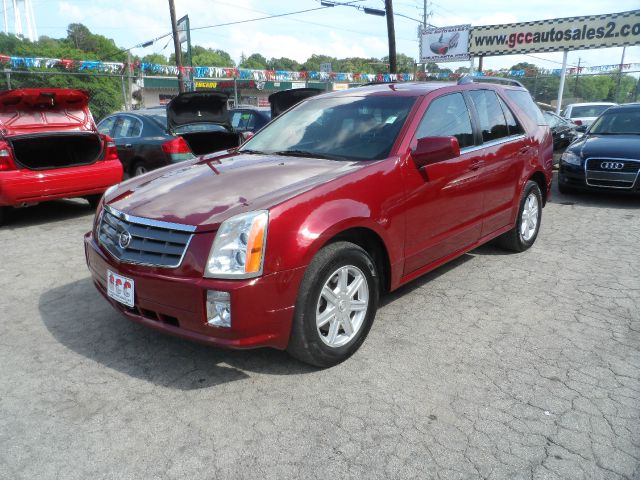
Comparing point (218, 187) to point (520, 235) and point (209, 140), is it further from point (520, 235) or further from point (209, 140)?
point (209, 140)

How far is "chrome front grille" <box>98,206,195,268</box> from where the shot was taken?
273cm

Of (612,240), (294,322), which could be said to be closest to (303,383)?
(294,322)

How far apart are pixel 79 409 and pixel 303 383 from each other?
1206 mm

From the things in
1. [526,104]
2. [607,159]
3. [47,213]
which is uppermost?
[526,104]

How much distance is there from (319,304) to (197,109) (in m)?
Result: 5.58

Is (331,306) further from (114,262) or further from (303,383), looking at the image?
(114,262)

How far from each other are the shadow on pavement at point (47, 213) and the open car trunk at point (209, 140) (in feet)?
5.91

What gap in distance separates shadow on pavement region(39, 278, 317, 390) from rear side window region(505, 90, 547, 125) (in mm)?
3612

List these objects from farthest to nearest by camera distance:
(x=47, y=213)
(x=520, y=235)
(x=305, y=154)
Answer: (x=47, y=213) → (x=520, y=235) → (x=305, y=154)

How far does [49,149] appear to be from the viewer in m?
7.44

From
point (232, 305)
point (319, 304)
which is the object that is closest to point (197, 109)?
point (319, 304)

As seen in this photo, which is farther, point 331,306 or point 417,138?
point 417,138

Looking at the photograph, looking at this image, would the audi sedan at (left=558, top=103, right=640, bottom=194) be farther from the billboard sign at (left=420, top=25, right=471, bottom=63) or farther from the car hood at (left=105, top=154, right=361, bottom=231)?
the billboard sign at (left=420, top=25, right=471, bottom=63)

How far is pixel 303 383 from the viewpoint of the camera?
9.60 feet
